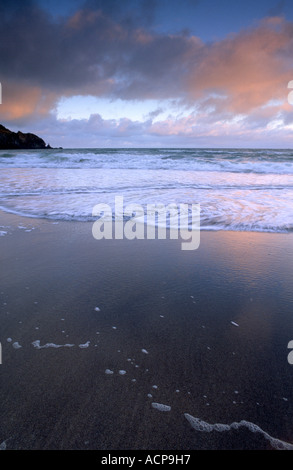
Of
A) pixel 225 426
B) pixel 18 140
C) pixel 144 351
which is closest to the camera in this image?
pixel 225 426

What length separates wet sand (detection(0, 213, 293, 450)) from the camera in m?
1.17

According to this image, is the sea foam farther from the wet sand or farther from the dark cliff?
the dark cliff

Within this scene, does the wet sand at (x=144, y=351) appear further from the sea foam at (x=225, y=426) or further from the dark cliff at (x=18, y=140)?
the dark cliff at (x=18, y=140)

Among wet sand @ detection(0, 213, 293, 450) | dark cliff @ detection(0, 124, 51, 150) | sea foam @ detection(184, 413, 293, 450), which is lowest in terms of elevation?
sea foam @ detection(184, 413, 293, 450)

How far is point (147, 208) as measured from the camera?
18.0 ft

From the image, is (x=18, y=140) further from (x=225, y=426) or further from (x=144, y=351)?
(x=225, y=426)

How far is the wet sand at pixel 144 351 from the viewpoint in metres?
1.17

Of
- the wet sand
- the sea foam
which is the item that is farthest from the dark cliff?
the sea foam

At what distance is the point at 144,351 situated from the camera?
5.32 feet

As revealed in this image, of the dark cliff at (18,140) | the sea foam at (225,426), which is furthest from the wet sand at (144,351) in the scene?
the dark cliff at (18,140)

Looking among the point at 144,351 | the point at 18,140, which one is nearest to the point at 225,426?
the point at 144,351

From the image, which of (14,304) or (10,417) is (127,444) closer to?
(10,417)
